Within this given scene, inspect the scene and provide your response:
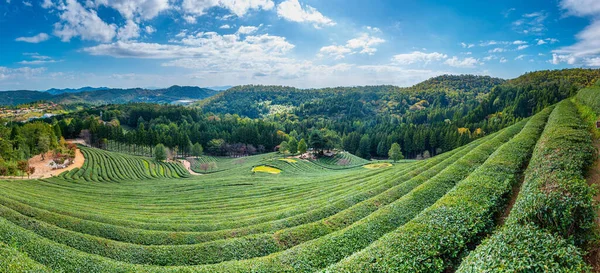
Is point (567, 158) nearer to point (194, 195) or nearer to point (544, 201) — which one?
point (544, 201)

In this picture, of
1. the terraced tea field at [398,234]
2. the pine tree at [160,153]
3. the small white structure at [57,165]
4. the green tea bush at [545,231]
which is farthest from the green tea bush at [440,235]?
the pine tree at [160,153]

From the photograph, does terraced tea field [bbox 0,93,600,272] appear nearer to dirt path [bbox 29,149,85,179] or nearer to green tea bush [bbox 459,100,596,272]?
green tea bush [bbox 459,100,596,272]

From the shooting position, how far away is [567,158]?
44.4 ft

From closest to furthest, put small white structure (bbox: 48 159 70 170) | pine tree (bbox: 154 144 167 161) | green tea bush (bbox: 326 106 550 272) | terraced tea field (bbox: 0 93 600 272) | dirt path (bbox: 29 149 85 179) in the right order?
terraced tea field (bbox: 0 93 600 272) < green tea bush (bbox: 326 106 550 272) < dirt path (bbox: 29 149 85 179) < small white structure (bbox: 48 159 70 170) < pine tree (bbox: 154 144 167 161)

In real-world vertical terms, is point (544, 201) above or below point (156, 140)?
above

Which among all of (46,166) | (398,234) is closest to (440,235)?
(398,234)

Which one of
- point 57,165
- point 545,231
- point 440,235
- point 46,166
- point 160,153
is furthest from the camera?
point 160,153

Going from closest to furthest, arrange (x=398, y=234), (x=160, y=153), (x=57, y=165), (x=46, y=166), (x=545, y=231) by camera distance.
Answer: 1. (x=545, y=231)
2. (x=398, y=234)
3. (x=46, y=166)
4. (x=57, y=165)
5. (x=160, y=153)

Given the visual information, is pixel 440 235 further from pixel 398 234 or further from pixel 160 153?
pixel 160 153

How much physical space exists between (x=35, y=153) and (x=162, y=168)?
98.7 ft

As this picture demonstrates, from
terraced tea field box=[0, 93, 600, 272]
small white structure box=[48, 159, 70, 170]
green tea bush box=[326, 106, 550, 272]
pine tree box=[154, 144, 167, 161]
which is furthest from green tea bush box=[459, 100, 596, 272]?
pine tree box=[154, 144, 167, 161]

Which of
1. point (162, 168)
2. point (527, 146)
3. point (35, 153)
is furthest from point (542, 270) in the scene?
point (35, 153)

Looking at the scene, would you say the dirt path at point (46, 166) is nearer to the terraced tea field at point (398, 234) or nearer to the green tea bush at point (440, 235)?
the terraced tea field at point (398, 234)

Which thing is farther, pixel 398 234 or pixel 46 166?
pixel 46 166
